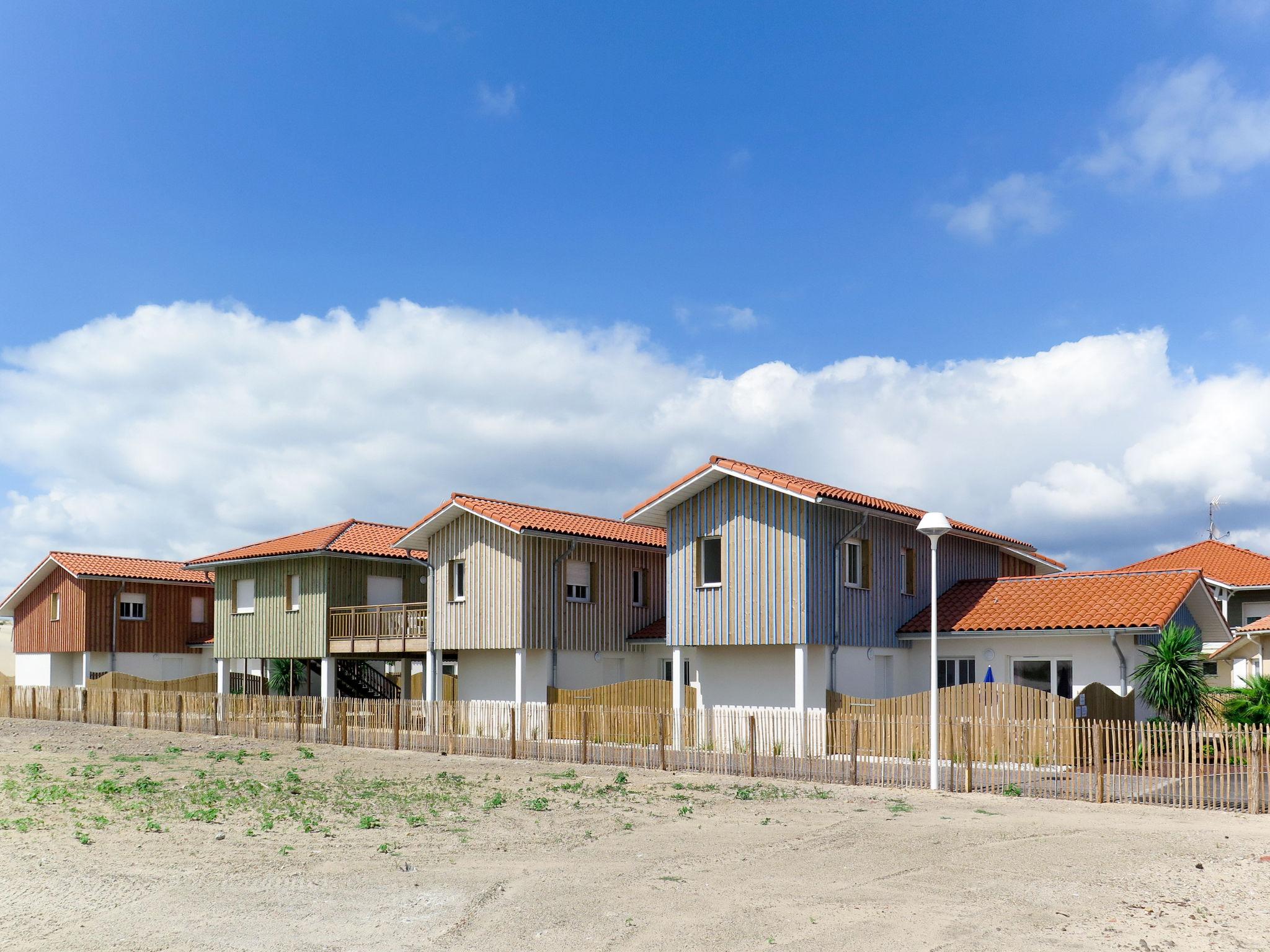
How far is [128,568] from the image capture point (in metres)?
50.4

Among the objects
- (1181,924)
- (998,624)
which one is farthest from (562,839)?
(998,624)

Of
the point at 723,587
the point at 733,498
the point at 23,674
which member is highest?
the point at 733,498

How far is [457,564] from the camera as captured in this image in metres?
34.8

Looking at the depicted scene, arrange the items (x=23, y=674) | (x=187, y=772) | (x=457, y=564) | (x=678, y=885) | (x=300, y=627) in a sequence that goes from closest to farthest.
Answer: (x=678, y=885), (x=187, y=772), (x=457, y=564), (x=300, y=627), (x=23, y=674)

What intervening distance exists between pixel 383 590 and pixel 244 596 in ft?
18.3

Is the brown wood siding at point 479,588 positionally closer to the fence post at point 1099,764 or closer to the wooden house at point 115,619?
the fence post at point 1099,764

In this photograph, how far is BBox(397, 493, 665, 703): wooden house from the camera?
32688 millimetres

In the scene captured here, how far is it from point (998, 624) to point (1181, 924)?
1782cm

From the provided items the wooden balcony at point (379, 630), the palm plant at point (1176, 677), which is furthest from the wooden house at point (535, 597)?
the palm plant at point (1176, 677)

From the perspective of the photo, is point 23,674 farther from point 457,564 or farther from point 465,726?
point 465,726

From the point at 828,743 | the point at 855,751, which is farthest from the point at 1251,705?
the point at 855,751

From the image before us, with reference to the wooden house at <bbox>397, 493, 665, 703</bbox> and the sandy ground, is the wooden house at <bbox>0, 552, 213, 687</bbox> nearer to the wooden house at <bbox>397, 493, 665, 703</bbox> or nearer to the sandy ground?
the wooden house at <bbox>397, 493, 665, 703</bbox>

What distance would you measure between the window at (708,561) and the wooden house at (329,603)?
32.5 feet

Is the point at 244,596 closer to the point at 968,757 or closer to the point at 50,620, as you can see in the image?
the point at 50,620
